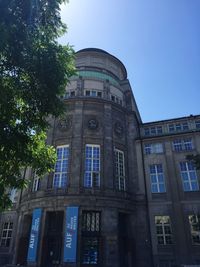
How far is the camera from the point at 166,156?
27.9 m

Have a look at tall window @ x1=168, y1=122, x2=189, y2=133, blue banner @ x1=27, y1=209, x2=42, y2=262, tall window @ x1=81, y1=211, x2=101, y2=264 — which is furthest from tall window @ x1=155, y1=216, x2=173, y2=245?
blue banner @ x1=27, y1=209, x2=42, y2=262

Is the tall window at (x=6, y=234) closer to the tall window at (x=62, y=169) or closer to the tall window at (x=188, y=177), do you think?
the tall window at (x=62, y=169)

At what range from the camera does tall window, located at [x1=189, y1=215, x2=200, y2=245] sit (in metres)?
23.1

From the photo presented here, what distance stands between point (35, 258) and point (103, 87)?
1985cm

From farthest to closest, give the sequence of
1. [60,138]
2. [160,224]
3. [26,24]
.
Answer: [60,138]
[160,224]
[26,24]

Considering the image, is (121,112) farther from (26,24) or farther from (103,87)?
(26,24)

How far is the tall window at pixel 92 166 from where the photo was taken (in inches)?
940

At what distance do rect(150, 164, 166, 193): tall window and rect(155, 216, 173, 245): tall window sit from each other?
293cm

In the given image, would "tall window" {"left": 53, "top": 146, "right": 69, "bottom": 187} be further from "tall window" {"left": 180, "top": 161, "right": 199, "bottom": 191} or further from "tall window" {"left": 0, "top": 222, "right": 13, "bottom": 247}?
"tall window" {"left": 180, "top": 161, "right": 199, "bottom": 191}

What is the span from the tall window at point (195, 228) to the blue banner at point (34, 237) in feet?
48.4

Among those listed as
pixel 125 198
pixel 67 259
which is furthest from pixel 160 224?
pixel 67 259

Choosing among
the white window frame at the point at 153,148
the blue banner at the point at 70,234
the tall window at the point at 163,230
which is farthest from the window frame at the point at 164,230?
the blue banner at the point at 70,234

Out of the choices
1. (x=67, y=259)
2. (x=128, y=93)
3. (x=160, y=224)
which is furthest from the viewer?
(x=128, y=93)

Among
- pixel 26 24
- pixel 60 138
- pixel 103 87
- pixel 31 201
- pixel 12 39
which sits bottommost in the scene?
pixel 31 201
